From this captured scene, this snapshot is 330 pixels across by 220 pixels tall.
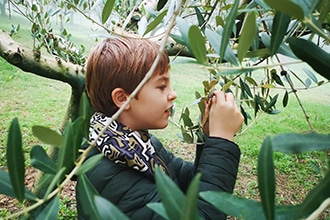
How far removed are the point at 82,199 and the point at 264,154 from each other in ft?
0.54

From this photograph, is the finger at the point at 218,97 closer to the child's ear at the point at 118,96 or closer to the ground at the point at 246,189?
the child's ear at the point at 118,96

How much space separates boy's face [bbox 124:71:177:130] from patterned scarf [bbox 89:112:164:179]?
0.12 ft

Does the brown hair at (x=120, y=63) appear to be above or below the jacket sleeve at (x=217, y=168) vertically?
above

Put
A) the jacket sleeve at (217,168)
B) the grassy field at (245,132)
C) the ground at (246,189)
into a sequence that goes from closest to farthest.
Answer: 1. the jacket sleeve at (217,168)
2. the ground at (246,189)
3. the grassy field at (245,132)

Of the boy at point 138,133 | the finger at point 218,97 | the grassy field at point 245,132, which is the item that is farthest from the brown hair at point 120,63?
the grassy field at point 245,132

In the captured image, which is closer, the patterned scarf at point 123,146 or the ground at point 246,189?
the patterned scarf at point 123,146

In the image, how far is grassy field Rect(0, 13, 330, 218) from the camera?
2922 mm

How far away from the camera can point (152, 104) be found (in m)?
0.80

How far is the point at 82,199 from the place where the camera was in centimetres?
31

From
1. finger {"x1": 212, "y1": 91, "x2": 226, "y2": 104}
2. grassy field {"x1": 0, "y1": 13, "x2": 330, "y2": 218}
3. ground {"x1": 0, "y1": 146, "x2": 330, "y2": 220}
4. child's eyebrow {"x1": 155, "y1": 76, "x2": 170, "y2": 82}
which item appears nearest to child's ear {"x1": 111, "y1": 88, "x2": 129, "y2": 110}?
child's eyebrow {"x1": 155, "y1": 76, "x2": 170, "y2": 82}

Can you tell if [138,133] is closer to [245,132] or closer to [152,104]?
[152,104]

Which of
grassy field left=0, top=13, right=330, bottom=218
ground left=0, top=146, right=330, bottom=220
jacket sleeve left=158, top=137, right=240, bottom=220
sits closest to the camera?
jacket sleeve left=158, top=137, right=240, bottom=220

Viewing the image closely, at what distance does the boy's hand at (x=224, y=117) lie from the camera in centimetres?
78

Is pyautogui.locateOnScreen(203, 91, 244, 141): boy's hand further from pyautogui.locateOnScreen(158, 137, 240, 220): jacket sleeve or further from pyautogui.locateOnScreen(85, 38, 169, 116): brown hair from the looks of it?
pyautogui.locateOnScreen(85, 38, 169, 116): brown hair
